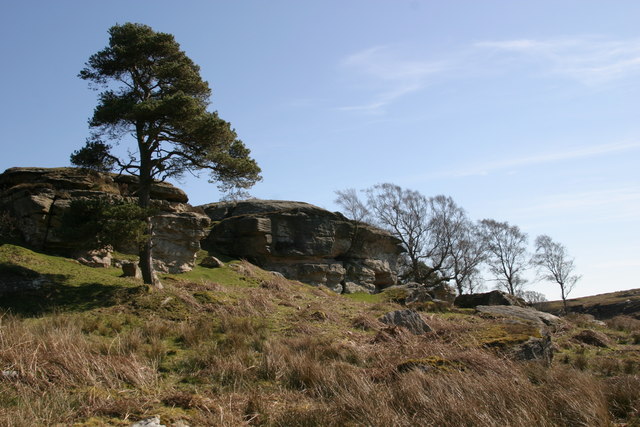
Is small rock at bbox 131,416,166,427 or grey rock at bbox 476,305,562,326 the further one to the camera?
grey rock at bbox 476,305,562,326

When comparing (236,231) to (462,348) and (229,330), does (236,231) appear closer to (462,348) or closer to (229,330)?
(229,330)

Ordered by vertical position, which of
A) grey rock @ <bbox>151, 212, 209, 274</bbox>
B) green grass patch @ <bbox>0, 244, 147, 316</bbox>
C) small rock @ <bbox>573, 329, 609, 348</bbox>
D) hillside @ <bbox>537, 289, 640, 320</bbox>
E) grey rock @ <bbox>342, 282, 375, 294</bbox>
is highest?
grey rock @ <bbox>151, 212, 209, 274</bbox>

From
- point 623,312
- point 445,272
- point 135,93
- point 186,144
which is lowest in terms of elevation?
point 623,312

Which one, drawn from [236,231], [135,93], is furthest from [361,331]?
[236,231]

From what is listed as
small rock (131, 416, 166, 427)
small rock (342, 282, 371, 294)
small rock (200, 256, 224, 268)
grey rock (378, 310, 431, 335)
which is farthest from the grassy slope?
small rock (342, 282, 371, 294)

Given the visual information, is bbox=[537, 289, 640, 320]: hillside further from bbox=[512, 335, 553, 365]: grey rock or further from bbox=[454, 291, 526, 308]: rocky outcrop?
bbox=[512, 335, 553, 365]: grey rock

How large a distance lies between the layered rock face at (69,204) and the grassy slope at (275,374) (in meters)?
6.62

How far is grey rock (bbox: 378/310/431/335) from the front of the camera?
13156 millimetres

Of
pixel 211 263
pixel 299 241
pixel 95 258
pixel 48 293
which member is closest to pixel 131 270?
pixel 95 258

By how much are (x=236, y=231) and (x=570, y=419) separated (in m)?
28.4

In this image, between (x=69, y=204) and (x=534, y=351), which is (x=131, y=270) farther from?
(x=534, y=351)

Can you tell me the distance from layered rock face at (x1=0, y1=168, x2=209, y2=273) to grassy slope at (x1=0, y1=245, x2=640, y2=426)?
662 centimetres

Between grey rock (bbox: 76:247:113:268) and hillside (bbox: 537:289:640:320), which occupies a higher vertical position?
grey rock (bbox: 76:247:113:268)

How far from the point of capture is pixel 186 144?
1862 cm
